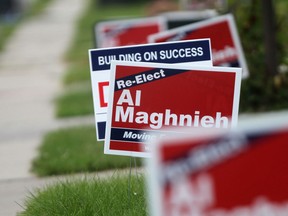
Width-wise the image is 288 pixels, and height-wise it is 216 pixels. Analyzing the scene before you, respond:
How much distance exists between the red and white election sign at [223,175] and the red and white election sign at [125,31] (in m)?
7.60

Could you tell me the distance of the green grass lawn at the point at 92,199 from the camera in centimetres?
689

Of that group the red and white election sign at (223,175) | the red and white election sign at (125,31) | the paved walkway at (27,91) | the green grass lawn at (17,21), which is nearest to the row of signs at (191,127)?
the red and white election sign at (223,175)

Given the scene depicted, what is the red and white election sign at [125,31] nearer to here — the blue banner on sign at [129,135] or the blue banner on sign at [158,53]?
the blue banner on sign at [158,53]

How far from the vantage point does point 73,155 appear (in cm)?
1005

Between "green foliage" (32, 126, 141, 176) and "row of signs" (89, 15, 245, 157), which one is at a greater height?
"row of signs" (89, 15, 245, 157)

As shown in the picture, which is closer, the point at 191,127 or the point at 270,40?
the point at 191,127

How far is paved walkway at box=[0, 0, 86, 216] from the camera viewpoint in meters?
9.90

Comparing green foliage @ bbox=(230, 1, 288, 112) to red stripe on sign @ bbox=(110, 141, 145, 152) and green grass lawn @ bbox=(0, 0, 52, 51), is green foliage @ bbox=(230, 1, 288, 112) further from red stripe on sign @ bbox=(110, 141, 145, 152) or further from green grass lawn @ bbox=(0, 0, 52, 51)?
green grass lawn @ bbox=(0, 0, 52, 51)

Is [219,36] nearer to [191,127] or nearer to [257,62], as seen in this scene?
[257,62]

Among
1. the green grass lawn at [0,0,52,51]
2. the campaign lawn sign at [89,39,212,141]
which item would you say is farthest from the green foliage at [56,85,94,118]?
the green grass lawn at [0,0,52,51]

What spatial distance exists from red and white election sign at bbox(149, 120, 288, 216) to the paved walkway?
147 inches

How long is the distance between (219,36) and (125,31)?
2.63 meters

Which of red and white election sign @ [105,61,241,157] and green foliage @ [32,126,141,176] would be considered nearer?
red and white election sign @ [105,61,241,157]

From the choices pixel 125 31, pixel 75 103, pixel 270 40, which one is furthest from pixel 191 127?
pixel 75 103
